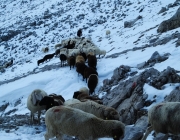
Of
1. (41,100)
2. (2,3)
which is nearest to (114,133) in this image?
(41,100)

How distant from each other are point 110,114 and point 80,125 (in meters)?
1.22

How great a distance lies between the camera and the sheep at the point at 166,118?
5566 millimetres

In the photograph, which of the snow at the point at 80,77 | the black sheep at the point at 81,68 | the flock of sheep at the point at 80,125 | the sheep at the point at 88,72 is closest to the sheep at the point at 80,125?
the flock of sheep at the point at 80,125

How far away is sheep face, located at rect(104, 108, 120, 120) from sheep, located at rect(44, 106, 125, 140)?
92cm

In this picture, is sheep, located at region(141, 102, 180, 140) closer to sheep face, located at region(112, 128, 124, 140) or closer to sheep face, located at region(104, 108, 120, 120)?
sheep face, located at region(112, 128, 124, 140)

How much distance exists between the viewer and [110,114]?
23.7 feet

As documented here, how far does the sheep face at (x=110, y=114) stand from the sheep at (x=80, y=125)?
92 cm

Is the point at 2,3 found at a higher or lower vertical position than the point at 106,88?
higher

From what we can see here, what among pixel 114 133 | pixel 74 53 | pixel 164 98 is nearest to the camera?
pixel 114 133

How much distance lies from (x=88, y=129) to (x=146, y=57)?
23.3 ft

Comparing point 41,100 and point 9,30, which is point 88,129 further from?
point 9,30

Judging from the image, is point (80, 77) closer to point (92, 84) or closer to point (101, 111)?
point (92, 84)

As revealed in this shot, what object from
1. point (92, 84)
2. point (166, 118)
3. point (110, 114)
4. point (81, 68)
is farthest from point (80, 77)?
point (166, 118)

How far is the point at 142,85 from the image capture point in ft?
28.5
